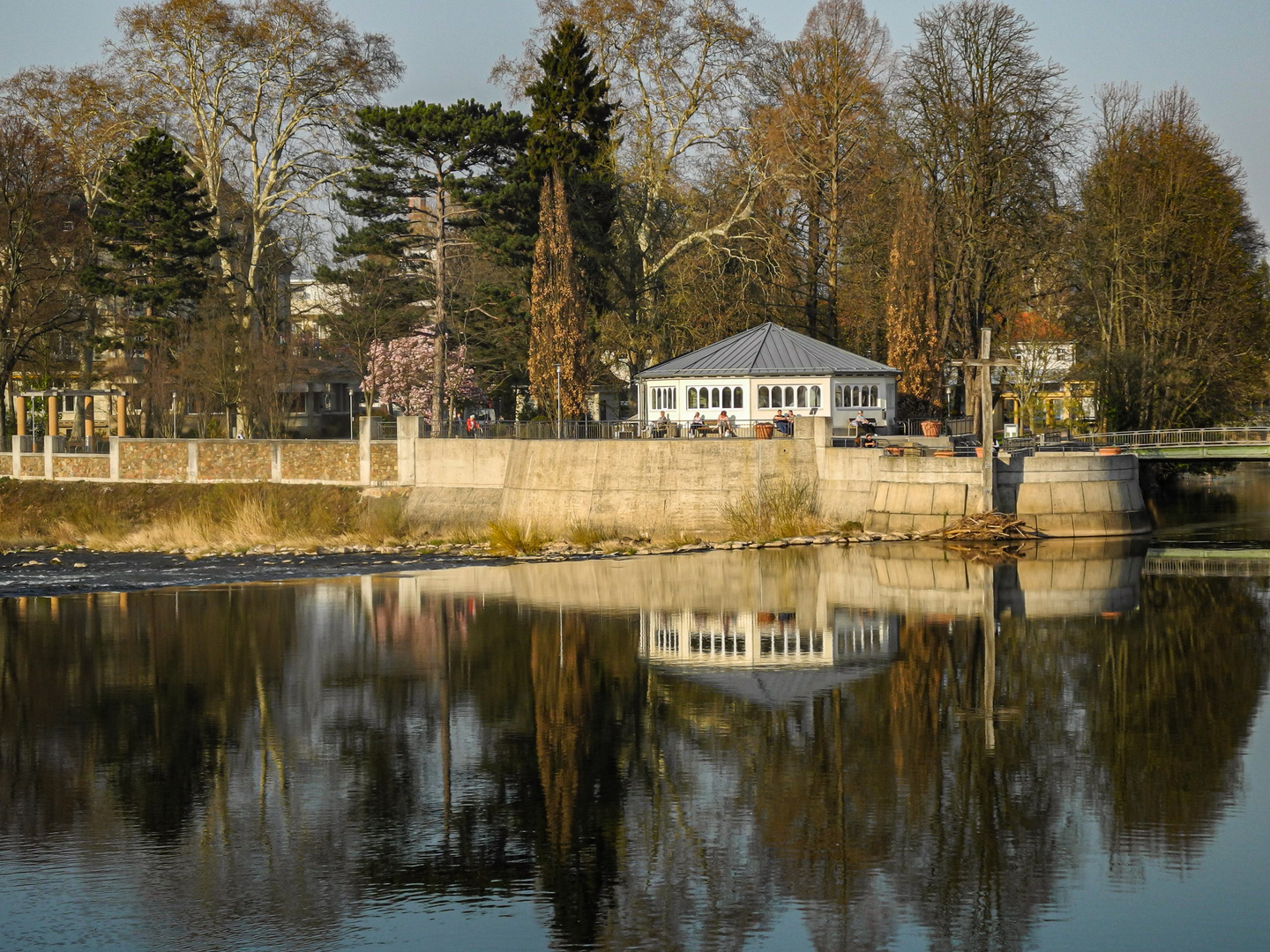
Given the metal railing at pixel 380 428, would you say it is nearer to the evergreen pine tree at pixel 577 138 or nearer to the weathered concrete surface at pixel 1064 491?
Answer: the evergreen pine tree at pixel 577 138

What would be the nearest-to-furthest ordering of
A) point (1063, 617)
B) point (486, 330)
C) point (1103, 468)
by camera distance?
point (1063, 617)
point (1103, 468)
point (486, 330)

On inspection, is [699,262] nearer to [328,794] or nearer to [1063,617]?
[1063,617]

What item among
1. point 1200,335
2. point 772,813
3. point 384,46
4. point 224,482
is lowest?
point 772,813

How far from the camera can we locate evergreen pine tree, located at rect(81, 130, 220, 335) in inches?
2384

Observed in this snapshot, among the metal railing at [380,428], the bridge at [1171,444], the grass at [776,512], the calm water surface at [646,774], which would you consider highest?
the metal railing at [380,428]

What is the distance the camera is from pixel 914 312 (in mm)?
54781

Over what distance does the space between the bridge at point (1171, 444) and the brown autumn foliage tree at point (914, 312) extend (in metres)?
4.09

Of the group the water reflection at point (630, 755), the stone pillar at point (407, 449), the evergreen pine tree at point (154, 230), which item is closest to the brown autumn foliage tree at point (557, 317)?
the stone pillar at point (407, 449)

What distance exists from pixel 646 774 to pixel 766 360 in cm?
3425

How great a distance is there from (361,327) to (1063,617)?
4334 centimetres

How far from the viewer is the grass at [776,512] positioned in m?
46.2

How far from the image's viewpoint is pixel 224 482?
2335 inches

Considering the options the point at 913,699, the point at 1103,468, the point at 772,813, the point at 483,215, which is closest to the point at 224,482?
the point at 483,215

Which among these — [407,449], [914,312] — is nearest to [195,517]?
[407,449]
